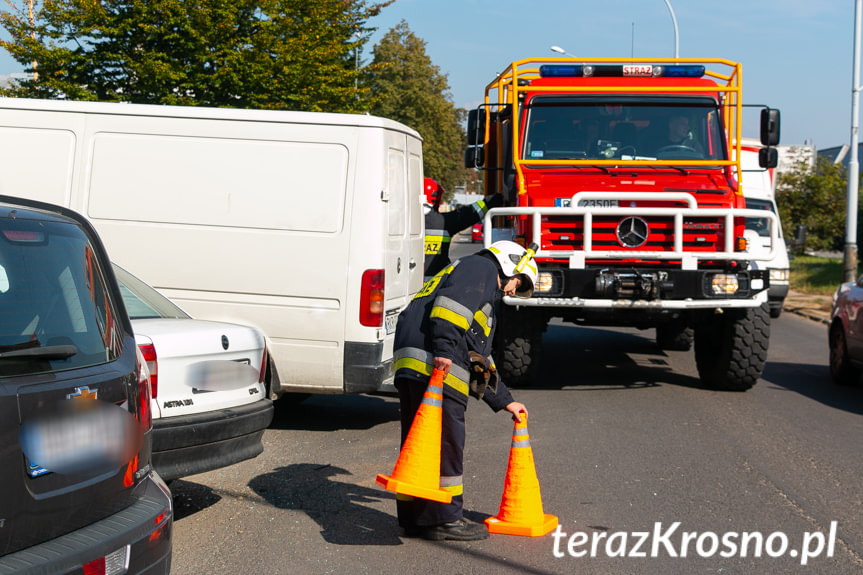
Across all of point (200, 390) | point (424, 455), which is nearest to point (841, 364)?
point (424, 455)

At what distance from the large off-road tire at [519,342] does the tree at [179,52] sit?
1167 cm

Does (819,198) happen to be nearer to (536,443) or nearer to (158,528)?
(536,443)

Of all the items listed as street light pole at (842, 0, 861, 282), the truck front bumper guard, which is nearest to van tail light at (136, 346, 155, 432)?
the truck front bumper guard

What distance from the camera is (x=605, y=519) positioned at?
5.46 metres

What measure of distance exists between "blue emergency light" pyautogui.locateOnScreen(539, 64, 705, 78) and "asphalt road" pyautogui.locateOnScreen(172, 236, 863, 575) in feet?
10.9

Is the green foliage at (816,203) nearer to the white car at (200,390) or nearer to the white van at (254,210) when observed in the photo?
the white van at (254,210)

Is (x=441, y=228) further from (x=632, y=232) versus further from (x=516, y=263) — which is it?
(x=516, y=263)

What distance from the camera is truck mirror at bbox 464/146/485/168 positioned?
10398mm

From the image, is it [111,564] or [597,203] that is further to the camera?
[597,203]

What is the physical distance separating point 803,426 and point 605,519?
3493 mm

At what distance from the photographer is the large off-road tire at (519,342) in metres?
9.44

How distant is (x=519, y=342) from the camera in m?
9.41

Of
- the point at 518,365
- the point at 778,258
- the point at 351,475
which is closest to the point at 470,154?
the point at 518,365

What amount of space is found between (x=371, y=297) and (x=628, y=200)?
10.7ft
